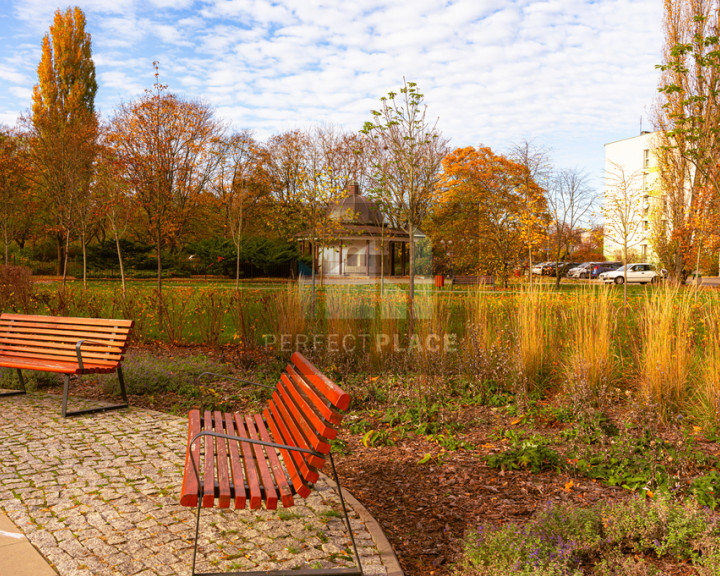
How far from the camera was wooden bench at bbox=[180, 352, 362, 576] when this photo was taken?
2518 millimetres

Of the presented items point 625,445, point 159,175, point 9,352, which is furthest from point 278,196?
point 625,445

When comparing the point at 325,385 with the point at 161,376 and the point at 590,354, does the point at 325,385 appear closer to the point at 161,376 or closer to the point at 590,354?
the point at 590,354

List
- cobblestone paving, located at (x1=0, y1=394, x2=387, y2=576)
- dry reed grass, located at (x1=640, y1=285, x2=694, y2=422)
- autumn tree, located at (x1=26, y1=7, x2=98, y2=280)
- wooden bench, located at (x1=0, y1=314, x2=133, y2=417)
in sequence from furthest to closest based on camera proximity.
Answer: autumn tree, located at (x1=26, y1=7, x2=98, y2=280), wooden bench, located at (x1=0, y1=314, x2=133, y2=417), dry reed grass, located at (x1=640, y1=285, x2=694, y2=422), cobblestone paving, located at (x1=0, y1=394, x2=387, y2=576)

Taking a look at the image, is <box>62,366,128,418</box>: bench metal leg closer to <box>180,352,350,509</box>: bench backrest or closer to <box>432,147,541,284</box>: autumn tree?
<box>180,352,350,509</box>: bench backrest

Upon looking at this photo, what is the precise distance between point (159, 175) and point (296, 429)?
1102 cm

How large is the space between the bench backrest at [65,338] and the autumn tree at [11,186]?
17.2 meters

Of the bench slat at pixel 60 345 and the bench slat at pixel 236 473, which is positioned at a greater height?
the bench slat at pixel 60 345

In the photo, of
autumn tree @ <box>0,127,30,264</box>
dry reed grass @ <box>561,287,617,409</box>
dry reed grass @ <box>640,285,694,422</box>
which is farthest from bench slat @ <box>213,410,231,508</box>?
autumn tree @ <box>0,127,30,264</box>

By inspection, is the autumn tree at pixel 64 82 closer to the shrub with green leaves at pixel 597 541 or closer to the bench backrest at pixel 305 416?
the bench backrest at pixel 305 416

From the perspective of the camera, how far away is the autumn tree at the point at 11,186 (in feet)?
71.8

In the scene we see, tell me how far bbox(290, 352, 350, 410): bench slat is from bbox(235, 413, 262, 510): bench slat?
47cm

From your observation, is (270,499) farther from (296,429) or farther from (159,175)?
(159,175)

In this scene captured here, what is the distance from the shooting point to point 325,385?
113 inches

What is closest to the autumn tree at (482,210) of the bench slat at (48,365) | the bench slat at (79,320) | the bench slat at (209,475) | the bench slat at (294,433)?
the bench slat at (79,320)
